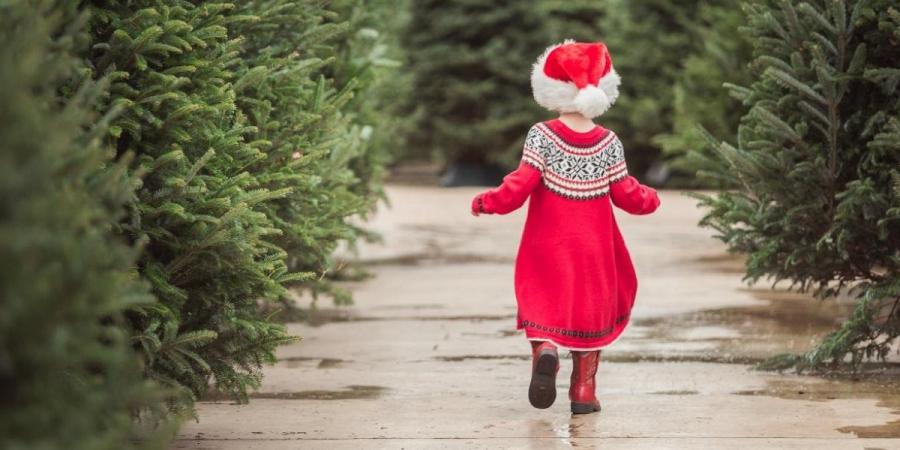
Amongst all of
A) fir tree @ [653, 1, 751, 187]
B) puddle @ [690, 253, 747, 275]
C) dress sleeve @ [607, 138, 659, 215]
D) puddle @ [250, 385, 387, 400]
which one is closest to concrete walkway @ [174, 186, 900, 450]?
puddle @ [250, 385, 387, 400]

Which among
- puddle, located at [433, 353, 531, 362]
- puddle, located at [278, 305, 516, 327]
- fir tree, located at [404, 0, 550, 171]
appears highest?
puddle, located at [433, 353, 531, 362]

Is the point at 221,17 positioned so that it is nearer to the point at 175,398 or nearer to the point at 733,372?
the point at 175,398

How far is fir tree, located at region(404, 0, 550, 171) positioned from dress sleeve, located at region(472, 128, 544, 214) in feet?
64.2

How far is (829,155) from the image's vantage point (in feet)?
23.0

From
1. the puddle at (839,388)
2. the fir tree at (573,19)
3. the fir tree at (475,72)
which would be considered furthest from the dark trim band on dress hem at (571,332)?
the fir tree at (475,72)

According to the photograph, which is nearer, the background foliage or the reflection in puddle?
the reflection in puddle

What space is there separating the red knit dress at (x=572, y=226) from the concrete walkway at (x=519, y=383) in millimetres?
424

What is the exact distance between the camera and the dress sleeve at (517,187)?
20.3 ft

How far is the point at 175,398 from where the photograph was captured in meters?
5.15

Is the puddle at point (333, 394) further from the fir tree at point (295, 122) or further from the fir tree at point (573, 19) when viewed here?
the fir tree at point (573, 19)

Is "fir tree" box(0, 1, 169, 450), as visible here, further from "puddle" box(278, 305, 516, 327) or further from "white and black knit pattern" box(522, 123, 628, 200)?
"puddle" box(278, 305, 516, 327)

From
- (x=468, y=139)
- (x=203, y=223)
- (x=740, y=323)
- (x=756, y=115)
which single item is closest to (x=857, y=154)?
(x=756, y=115)

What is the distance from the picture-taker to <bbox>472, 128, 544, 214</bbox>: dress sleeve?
20.3 feet

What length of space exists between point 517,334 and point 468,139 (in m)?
17.8
